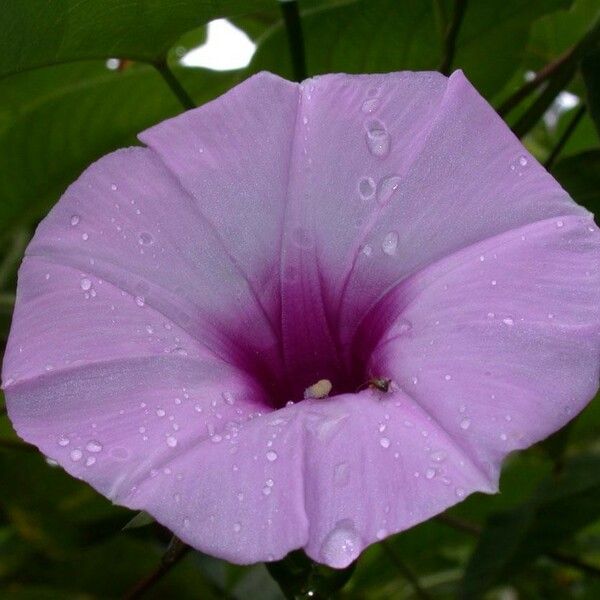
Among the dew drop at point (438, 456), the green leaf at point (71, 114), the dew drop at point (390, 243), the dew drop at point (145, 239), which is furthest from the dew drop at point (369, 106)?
the green leaf at point (71, 114)

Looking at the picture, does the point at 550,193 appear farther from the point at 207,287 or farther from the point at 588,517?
the point at 588,517

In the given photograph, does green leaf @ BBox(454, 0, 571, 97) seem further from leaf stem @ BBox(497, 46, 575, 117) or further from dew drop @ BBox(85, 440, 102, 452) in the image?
dew drop @ BBox(85, 440, 102, 452)

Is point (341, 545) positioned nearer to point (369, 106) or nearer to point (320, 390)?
point (320, 390)

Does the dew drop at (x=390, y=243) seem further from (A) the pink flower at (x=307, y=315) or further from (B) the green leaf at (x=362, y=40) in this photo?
(B) the green leaf at (x=362, y=40)

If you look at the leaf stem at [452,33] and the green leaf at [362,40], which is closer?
the leaf stem at [452,33]

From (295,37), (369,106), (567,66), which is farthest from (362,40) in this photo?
(369,106)

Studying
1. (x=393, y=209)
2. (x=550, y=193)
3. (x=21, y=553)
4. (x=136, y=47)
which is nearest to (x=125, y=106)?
(x=136, y=47)
